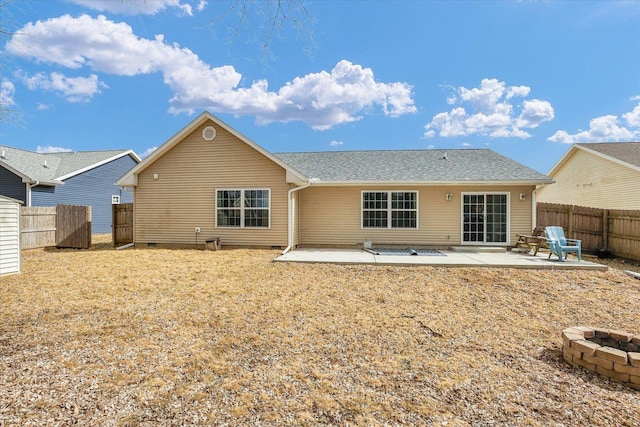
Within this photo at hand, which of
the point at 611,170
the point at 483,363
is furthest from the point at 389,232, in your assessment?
the point at 611,170

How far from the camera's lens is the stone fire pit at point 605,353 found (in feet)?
9.86

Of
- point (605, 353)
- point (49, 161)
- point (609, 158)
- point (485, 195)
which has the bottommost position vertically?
point (605, 353)

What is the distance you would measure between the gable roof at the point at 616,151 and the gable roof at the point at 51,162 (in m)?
29.1

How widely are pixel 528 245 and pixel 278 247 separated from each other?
29.7ft

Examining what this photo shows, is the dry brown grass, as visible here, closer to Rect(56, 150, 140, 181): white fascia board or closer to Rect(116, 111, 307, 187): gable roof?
Rect(116, 111, 307, 187): gable roof

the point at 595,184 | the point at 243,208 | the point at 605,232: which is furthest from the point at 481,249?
the point at 595,184

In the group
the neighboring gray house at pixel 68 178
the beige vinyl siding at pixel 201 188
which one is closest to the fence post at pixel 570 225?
the beige vinyl siding at pixel 201 188

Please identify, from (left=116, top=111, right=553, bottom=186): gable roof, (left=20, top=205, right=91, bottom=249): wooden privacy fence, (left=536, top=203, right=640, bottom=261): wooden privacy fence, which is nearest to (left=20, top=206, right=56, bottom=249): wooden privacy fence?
(left=20, top=205, right=91, bottom=249): wooden privacy fence

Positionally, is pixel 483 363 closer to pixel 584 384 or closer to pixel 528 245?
pixel 584 384

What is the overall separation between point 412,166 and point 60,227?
15293mm

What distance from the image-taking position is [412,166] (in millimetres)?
12812

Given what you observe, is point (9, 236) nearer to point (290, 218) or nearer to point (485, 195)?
point (290, 218)

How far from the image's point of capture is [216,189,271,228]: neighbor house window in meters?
11.5

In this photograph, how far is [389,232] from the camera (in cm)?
1181
